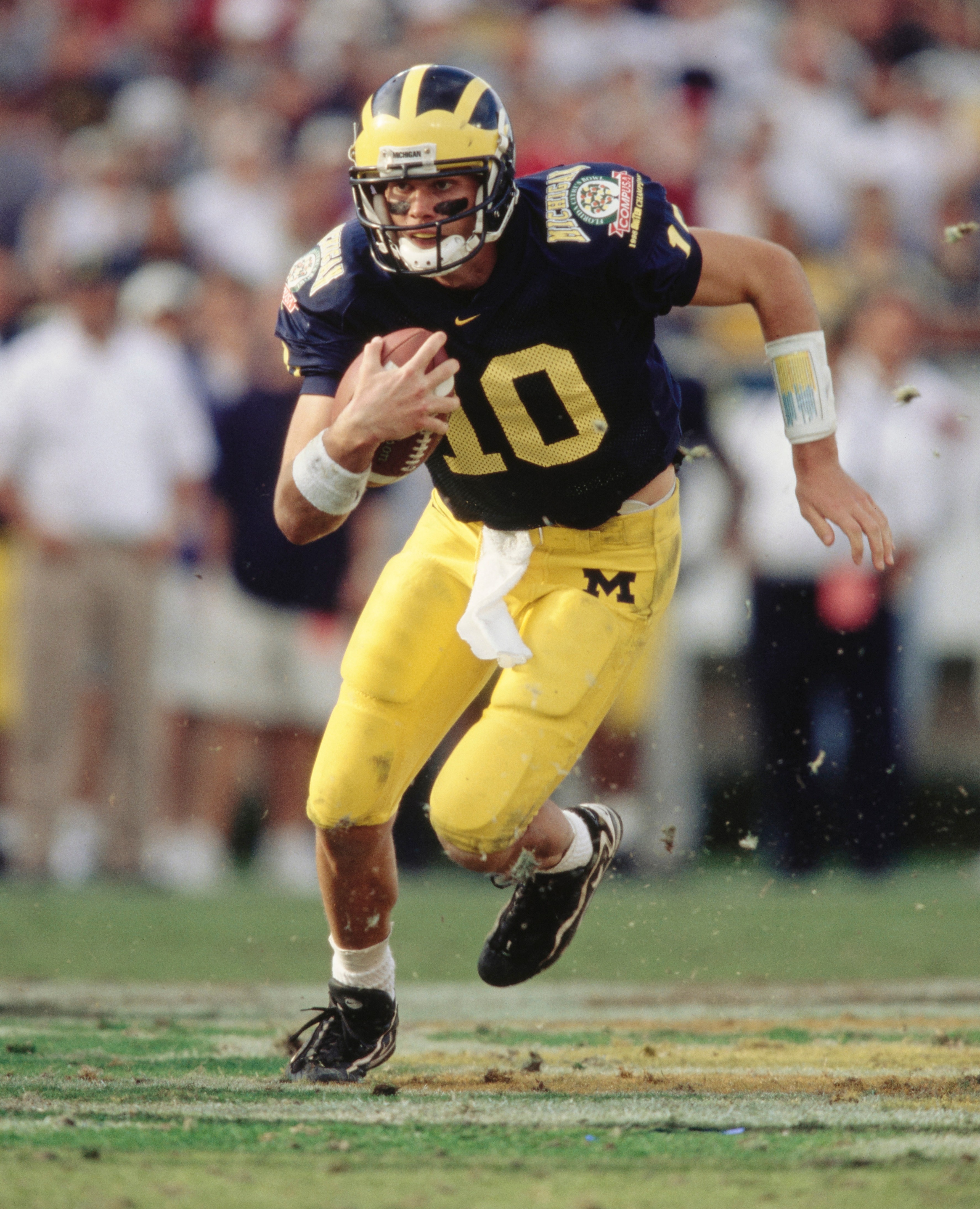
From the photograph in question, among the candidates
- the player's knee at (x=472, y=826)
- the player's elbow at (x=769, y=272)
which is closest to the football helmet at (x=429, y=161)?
the player's elbow at (x=769, y=272)

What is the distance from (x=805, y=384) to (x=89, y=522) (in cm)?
393

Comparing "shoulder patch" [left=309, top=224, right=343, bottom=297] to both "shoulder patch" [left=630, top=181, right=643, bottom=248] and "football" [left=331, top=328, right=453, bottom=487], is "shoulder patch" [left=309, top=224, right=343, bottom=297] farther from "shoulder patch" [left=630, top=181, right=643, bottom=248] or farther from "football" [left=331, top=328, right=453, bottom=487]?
"shoulder patch" [left=630, top=181, right=643, bottom=248]

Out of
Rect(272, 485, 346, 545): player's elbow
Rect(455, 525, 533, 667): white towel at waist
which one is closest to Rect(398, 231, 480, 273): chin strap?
Rect(272, 485, 346, 545): player's elbow

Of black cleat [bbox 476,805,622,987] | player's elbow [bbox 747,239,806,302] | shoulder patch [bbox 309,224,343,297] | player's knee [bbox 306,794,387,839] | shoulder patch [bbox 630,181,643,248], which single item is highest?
shoulder patch [bbox 630,181,643,248]

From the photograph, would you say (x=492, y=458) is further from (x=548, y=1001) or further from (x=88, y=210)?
(x=88, y=210)

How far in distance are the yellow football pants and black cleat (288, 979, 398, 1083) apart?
0.38 metres

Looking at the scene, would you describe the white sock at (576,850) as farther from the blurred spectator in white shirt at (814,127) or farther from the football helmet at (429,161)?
the blurred spectator in white shirt at (814,127)

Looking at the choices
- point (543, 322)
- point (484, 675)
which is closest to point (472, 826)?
point (484, 675)

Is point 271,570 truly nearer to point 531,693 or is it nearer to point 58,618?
point 58,618

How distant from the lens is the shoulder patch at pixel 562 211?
343cm

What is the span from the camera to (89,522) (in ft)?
22.7

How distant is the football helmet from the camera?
11.0 ft

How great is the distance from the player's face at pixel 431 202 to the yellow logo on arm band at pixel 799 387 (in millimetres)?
763

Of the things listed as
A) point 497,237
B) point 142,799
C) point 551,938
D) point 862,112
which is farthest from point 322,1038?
point 862,112
